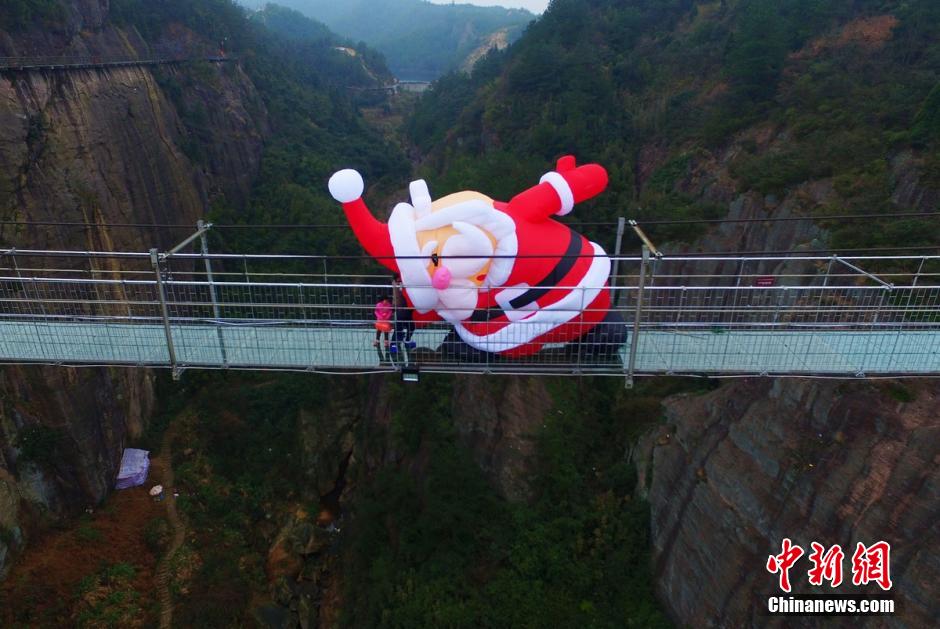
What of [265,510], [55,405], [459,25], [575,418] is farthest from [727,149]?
[459,25]

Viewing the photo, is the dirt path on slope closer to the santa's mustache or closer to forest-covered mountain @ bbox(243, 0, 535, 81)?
the santa's mustache

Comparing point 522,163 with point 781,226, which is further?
point 522,163

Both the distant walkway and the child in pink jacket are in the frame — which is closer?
the child in pink jacket

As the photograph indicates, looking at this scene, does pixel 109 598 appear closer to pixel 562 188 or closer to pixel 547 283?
pixel 547 283

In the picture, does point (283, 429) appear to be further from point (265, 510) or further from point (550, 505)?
point (550, 505)

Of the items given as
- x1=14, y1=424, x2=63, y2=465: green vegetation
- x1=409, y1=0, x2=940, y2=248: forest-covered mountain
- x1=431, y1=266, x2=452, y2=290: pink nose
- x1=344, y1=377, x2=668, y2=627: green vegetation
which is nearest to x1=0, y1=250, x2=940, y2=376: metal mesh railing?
x1=431, y1=266, x2=452, y2=290: pink nose

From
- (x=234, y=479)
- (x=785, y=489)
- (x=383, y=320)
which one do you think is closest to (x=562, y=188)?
(x=383, y=320)

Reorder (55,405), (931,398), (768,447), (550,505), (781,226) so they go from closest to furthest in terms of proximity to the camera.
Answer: (931,398), (768,447), (550,505), (781,226), (55,405)
